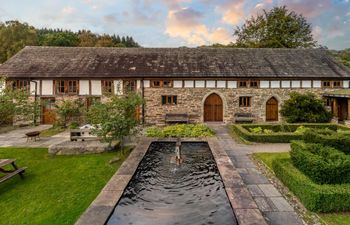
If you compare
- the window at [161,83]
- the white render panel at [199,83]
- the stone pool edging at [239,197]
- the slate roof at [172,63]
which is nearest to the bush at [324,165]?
the stone pool edging at [239,197]

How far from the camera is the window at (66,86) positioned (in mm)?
21438

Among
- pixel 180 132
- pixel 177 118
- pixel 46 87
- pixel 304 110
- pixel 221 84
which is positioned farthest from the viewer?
pixel 221 84

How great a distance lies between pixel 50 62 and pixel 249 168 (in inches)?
837

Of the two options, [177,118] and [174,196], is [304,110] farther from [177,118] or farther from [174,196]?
[174,196]

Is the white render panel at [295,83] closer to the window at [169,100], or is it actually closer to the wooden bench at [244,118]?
the wooden bench at [244,118]

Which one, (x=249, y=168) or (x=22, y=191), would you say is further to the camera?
Result: (x=249, y=168)

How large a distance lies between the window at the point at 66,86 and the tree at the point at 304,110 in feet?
61.3

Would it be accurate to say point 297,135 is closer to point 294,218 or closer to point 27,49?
point 294,218

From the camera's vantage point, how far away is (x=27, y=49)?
24.5m

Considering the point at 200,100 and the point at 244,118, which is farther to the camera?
the point at 200,100

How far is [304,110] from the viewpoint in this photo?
764 inches

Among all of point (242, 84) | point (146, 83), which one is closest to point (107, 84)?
point (146, 83)

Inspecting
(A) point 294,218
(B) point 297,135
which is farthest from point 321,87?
(A) point 294,218

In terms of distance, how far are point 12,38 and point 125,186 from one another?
4796cm
